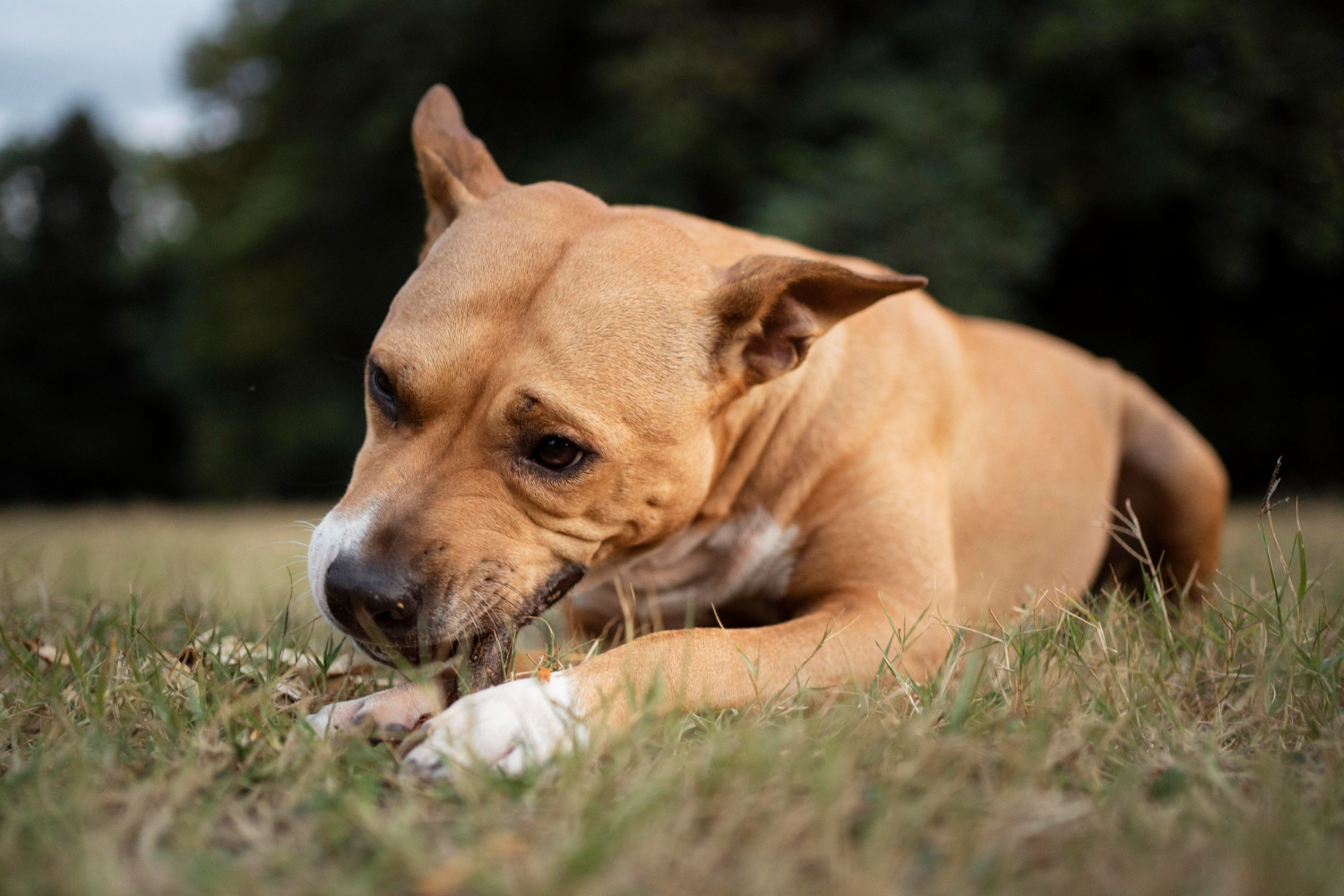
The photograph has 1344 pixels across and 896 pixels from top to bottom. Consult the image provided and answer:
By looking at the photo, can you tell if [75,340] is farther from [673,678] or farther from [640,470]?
[673,678]

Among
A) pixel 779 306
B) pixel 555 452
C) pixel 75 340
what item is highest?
pixel 779 306

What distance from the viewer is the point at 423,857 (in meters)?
1.52

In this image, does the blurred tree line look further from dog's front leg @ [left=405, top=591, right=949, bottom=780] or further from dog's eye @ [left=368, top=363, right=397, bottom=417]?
dog's eye @ [left=368, top=363, right=397, bottom=417]

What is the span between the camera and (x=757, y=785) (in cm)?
177

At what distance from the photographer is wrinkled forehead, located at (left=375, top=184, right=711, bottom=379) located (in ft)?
9.38

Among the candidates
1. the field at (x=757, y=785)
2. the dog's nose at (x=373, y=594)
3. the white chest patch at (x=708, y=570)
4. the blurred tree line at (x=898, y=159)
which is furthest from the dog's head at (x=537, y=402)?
the blurred tree line at (x=898, y=159)

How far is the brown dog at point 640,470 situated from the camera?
2.48 m

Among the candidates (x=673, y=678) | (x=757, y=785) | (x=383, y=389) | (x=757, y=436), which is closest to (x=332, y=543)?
(x=383, y=389)

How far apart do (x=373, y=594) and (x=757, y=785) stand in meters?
1.11

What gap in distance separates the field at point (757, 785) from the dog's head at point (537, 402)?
0.37 meters

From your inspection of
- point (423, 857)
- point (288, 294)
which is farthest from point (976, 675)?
point (288, 294)

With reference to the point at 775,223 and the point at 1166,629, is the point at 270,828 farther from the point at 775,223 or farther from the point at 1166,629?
the point at 775,223

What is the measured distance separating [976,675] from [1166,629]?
609 millimetres

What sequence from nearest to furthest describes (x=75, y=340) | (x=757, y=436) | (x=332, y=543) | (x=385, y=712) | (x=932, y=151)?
(x=385, y=712) < (x=332, y=543) < (x=757, y=436) < (x=932, y=151) < (x=75, y=340)
